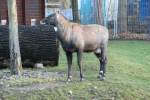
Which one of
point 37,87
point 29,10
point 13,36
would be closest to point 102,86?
point 37,87

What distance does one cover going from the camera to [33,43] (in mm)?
13719

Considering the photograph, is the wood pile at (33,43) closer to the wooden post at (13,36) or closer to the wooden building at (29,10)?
the wooden post at (13,36)

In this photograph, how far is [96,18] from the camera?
2588 centimetres

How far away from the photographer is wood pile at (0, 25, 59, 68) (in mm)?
13648

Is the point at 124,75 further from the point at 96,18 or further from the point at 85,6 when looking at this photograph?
the point at 85,6

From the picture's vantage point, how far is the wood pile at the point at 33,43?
13.6m

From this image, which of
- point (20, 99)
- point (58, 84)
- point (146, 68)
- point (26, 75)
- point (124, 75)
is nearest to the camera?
point (20, 99)

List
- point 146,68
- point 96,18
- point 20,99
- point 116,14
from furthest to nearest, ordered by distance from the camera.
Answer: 1. point 116,14
2. point 96,18
3. point 146,68
4. point 20,99

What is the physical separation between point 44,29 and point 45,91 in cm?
370

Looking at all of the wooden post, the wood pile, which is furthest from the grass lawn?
the wooden post

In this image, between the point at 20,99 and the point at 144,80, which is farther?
the point at 144,80

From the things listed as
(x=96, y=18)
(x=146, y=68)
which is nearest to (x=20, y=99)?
(x=146, y=68)

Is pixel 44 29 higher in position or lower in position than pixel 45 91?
higher

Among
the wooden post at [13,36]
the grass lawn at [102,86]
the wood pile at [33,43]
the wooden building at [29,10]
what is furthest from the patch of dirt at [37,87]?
the wooden building at [29,10]
